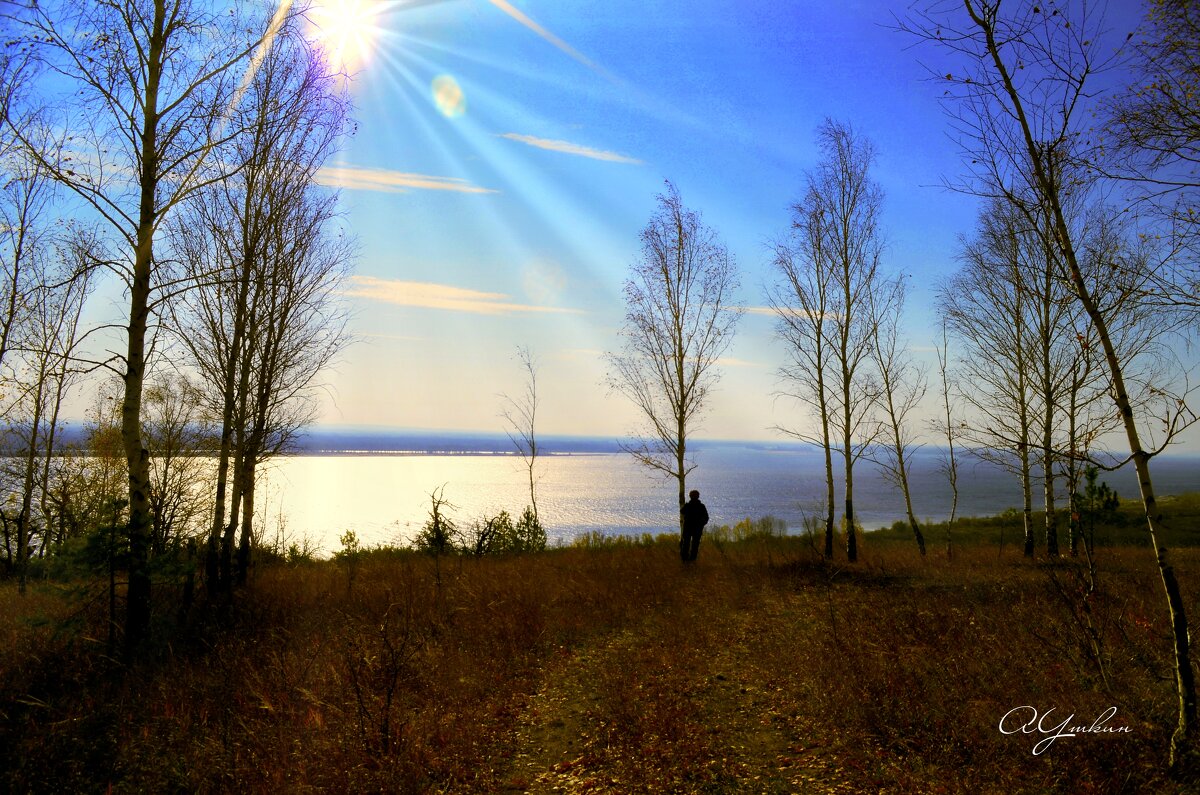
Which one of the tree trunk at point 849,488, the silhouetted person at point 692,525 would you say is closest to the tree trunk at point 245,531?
the silhouetted person at point 692,525

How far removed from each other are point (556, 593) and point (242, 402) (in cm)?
703

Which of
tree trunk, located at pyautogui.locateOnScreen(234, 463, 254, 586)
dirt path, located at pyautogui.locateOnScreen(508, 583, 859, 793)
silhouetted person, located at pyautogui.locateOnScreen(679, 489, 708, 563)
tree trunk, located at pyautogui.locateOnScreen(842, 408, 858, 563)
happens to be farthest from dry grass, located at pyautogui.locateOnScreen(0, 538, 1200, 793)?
tree trunk, located at pyautogui.locateOnScreen(842, 408, 858, 563)

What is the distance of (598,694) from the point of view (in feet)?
24.1

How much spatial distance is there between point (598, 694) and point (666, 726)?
4.56 ft

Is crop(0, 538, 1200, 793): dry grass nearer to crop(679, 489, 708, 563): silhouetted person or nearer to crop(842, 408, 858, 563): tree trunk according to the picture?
crop(679, 489, 708, 563): silhouetted person

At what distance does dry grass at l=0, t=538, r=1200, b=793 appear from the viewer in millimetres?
5250

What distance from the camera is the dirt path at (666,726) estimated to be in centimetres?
531

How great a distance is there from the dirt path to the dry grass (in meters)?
0.03

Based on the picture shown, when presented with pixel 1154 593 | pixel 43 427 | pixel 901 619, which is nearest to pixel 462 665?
pixel 901 619

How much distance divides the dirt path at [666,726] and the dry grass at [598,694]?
31mm

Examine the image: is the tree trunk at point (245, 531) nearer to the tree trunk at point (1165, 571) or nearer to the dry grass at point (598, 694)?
the dry grass at point (598, 694)

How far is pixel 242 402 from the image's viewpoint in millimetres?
11352
